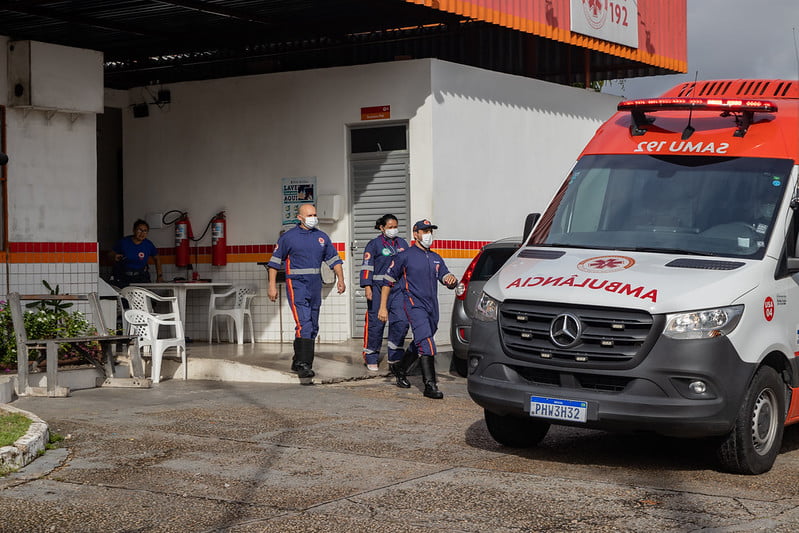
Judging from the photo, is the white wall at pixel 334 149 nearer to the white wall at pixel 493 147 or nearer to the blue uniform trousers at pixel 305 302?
the white wall at pixel 493 147

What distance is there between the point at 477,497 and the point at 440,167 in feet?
32.7

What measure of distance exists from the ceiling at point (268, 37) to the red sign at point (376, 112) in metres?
1.36

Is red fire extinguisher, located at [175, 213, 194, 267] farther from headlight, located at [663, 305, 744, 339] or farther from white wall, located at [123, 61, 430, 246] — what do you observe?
headlight, located at [663, 305, 744, 339]

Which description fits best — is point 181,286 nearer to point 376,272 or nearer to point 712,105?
point 376,272

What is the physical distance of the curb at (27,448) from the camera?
803 cm

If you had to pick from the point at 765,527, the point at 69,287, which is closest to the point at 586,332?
the point at 765,527

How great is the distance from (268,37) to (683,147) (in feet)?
34.8

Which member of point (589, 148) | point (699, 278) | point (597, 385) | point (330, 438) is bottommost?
point (330, 438)

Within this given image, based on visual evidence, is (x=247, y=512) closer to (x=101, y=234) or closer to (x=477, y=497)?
(x=477, y=497)

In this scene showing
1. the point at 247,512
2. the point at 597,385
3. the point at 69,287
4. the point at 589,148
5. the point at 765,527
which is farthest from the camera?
the point at 69,287

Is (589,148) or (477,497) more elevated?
(589,148)

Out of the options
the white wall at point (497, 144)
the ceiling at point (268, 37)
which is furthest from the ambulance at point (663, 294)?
the white wall at point (497, 144)

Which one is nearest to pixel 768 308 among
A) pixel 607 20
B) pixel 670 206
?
pixel 670 206

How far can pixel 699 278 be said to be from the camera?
766 cm
